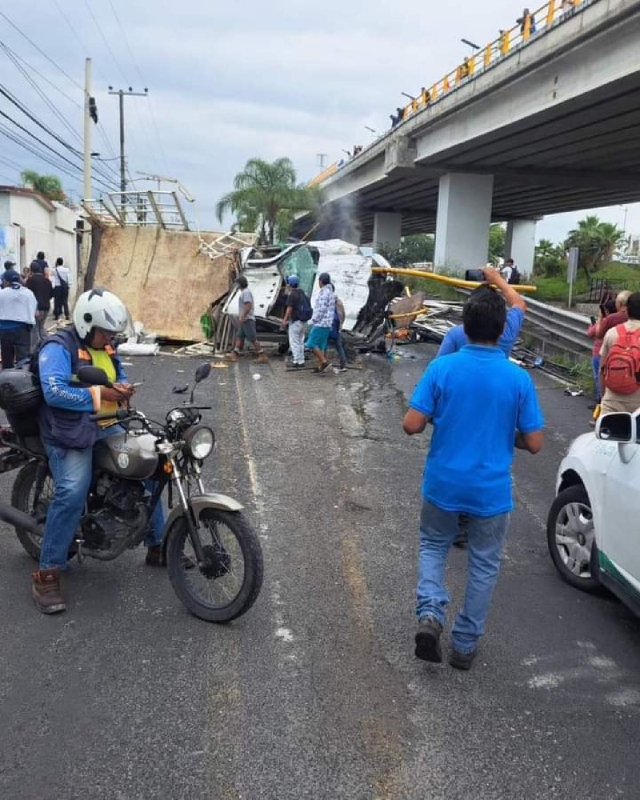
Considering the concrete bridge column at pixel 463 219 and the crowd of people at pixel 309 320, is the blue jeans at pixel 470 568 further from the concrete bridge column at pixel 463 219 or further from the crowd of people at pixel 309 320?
the concrete bridge column at pixel 463 219

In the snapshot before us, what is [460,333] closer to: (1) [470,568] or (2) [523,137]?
(1) [470,568]

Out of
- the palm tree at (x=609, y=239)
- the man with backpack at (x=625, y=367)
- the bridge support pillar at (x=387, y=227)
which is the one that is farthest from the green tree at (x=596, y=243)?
the man with backpack at (x=625, y=367)

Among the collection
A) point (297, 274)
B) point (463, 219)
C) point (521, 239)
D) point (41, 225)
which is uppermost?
point (521, 239)

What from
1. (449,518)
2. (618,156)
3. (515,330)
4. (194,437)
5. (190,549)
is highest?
(618,156)

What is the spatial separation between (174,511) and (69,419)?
72cm

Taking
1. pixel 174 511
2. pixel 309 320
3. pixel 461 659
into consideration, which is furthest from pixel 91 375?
pixel 309 320

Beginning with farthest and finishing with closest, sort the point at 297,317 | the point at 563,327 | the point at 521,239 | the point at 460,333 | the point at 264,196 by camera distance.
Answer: the point at 521,239, the point at 264,196, the point at 563,327, the point at 297,317, the point at 460,333

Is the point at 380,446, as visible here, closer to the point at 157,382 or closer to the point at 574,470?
the point at 574,470

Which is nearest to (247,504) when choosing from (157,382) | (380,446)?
(380,446)

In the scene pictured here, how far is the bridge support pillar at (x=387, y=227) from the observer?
1913 inches

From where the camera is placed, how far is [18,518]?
4.24m

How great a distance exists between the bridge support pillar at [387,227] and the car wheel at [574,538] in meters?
45.1

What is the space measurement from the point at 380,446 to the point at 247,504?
2.42 meters

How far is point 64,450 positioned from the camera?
3.82 metres
